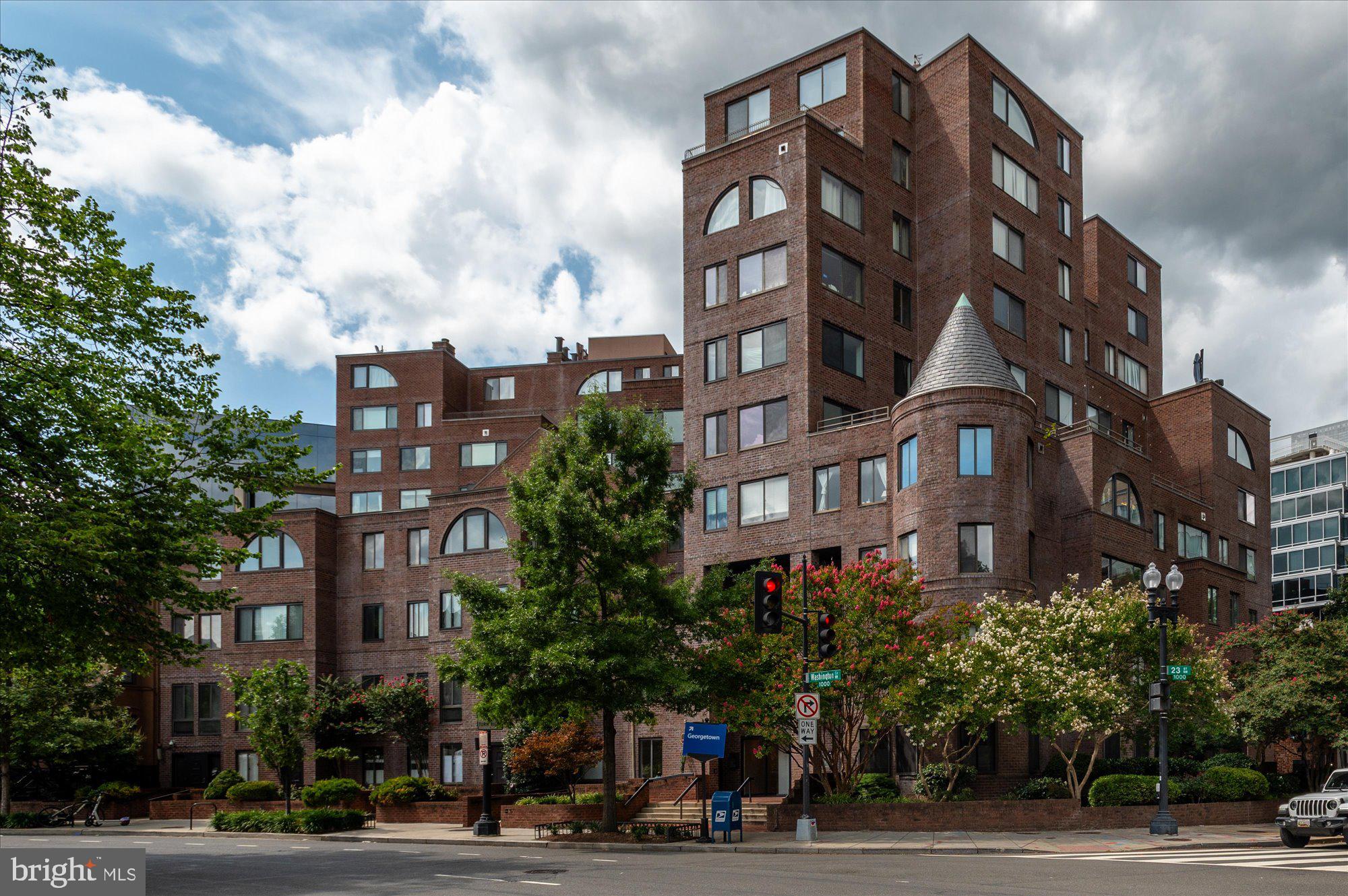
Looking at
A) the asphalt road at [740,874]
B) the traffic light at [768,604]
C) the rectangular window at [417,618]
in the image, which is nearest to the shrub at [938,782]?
the asphalt road at [740,874]

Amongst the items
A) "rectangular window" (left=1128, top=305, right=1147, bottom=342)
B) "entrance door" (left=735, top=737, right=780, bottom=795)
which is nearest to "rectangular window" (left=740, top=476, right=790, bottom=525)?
Answer: "entrance door" (left=735, top=737, right=780, bottom=795)

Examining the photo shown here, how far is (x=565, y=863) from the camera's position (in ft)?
80.2

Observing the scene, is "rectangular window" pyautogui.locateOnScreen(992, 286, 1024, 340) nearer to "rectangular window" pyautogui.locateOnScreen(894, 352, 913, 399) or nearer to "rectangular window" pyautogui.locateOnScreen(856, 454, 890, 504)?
"rectangular window" pyautogui.locateOnScreen(894, 352, 913, 399)

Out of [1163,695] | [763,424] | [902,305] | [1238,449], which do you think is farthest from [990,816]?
[1238,449]

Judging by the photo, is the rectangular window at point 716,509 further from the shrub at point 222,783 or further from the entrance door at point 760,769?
the shrub at point 222,783

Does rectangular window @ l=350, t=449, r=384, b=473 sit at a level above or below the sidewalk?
above

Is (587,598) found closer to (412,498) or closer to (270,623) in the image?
(270,623)

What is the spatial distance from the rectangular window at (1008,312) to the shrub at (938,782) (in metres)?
21.0

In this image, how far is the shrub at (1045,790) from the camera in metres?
32.8

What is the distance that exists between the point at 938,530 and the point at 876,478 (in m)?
4.32

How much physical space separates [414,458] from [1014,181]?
4256cm

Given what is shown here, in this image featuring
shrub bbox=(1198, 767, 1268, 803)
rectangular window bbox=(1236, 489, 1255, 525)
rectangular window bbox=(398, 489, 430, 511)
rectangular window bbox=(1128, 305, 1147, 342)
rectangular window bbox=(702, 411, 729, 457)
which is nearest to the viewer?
shrub bbox=(1198, 767, 1268, 803)

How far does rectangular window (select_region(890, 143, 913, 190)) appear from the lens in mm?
50188

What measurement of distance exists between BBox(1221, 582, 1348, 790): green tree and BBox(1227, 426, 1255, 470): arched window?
63.9 feet
